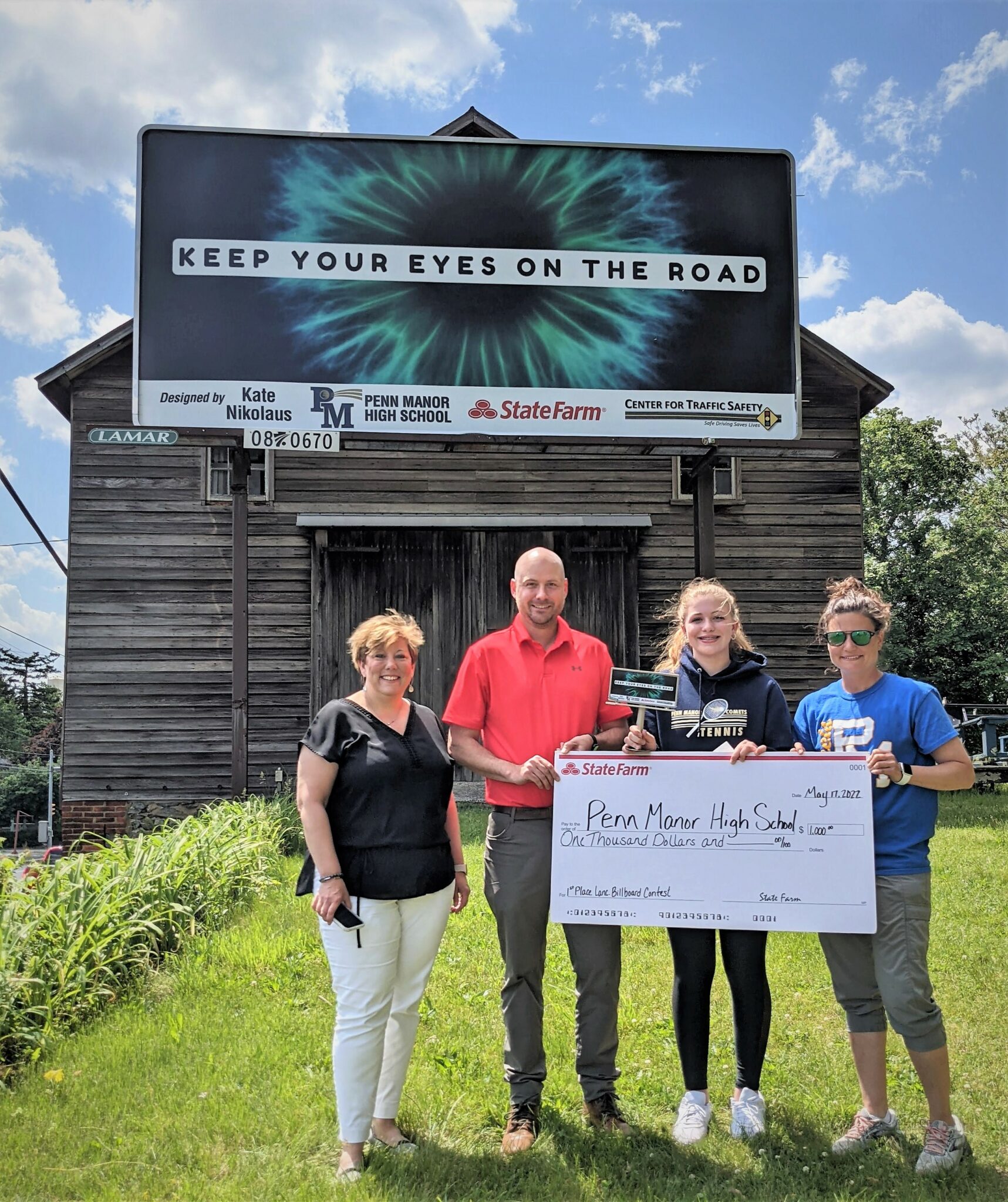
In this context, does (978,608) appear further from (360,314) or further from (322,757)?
(322,757)

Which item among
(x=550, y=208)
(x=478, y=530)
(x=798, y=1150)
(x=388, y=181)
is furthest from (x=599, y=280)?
(x=798, y=1150)

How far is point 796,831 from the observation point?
3.40 m

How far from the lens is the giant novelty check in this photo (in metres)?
3.31

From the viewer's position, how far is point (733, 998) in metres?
3.32

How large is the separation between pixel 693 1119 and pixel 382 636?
1984 millimetres

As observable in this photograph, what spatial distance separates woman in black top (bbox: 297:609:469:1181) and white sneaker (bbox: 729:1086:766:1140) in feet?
3.66

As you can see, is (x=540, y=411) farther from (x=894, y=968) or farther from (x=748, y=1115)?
(x=748, y=1115)

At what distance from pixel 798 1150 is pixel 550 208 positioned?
7.56m

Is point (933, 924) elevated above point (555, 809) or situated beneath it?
situated beneath

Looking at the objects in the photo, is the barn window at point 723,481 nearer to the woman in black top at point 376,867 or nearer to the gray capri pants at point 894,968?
the gray capri pants at point 894,968

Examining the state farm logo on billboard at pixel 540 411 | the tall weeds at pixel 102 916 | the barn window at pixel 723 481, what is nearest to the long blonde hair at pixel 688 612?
the tall weeds at pixel 102 916

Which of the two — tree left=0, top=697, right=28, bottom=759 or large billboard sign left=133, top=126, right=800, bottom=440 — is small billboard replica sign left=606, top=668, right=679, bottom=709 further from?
tree left=0, top=697, right=28, bottom=759

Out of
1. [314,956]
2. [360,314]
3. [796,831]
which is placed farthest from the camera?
Answer: [360,314]

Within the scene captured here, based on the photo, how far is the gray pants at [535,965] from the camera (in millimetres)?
3379
